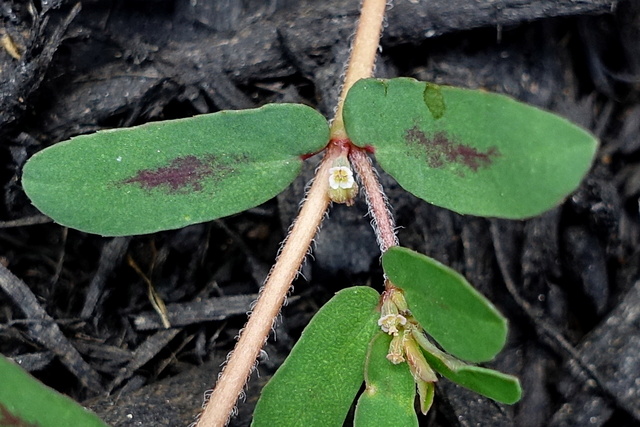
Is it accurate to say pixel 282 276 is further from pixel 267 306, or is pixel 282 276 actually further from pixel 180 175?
pixel 180 175

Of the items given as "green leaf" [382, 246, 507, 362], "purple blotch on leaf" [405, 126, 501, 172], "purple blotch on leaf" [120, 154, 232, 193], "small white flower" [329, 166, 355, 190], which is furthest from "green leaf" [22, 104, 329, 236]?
"green leaf" [382, 246, 507, 362]

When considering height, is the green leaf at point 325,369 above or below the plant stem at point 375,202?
below

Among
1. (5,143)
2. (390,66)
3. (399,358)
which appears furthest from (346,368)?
(5,143)

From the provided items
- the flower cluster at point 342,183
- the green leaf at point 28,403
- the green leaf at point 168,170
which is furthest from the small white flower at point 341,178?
the green leaf at point 28,403

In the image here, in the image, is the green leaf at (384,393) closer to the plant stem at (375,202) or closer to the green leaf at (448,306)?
the green leaf at (448,306)

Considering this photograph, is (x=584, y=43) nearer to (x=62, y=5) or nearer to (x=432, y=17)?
(x=432, y=17)

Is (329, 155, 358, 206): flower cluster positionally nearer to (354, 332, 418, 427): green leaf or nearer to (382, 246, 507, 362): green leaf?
(382, 246, 507, 362): green leaf

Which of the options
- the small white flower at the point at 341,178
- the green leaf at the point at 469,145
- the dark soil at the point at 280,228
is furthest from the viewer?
the dark soil at the point at 280,228
